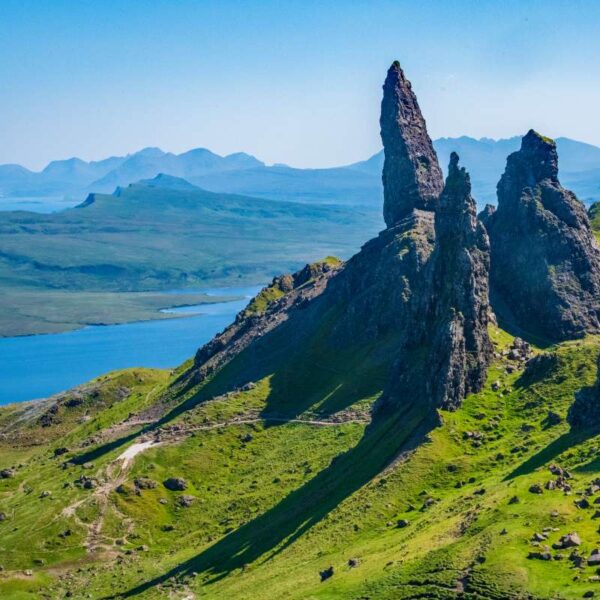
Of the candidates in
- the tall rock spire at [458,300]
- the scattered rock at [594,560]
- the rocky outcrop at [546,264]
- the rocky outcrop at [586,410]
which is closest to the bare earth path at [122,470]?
the tall rock spire at [458,300]

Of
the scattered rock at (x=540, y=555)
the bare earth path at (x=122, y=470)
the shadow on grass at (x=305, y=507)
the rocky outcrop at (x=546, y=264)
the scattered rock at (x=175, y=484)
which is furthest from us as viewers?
the rocky outcrop at (x=546, y=264)

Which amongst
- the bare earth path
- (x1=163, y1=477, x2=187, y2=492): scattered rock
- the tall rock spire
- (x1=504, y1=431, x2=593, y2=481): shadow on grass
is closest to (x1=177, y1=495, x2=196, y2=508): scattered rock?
(x1=163, y1=477, x2=187, y2=492): scattered rock

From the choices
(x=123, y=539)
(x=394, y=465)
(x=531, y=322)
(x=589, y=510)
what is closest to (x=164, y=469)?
(x=123, y=539)

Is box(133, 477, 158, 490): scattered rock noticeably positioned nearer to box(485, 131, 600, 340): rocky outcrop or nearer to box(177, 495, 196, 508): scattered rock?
box(177, 495, 196, 508): scattered rock

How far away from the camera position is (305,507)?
132 m

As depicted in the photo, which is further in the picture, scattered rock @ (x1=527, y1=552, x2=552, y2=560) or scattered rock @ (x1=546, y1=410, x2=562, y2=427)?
scattered rock @ (x1=546, y1=410, x2=562, y2=427)

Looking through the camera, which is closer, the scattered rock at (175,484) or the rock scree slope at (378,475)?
the rock scree slope at (378,475)

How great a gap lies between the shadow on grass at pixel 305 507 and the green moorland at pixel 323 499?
1.24 ft

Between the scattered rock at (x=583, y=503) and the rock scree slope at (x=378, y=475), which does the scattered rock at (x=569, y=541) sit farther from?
the scattered rock at (x=583, y=503)

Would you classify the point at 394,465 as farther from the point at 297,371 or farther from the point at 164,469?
the point at 297,371

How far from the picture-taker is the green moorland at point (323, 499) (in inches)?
3494

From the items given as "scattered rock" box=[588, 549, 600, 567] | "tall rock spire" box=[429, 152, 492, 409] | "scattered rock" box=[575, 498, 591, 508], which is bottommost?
"scattered rock" box=[588, 549, 600, 567]

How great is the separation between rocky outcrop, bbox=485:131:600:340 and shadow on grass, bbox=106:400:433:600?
50.2 m

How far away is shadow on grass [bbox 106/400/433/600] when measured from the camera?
406 feet
